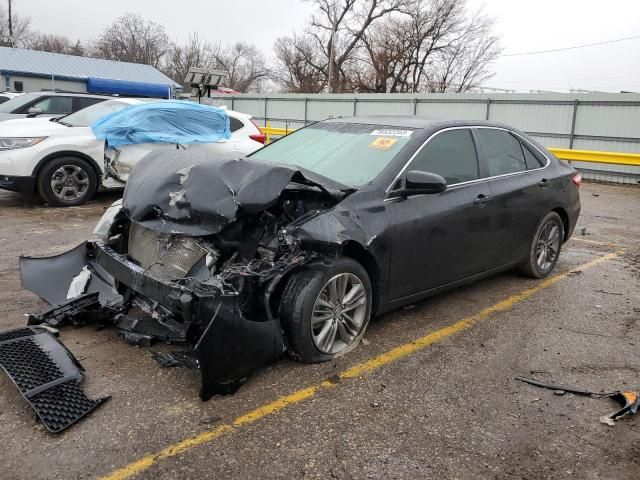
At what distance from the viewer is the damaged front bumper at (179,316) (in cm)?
292

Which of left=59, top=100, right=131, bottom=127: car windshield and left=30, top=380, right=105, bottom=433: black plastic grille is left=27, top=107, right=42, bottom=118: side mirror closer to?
left=59, top=100, right=131, bottom=127: car windshield

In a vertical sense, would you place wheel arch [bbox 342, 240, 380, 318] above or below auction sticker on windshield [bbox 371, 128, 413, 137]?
below

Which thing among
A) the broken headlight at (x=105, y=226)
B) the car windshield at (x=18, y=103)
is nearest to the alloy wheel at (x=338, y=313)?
the broken headlight at (x=105, y=226)

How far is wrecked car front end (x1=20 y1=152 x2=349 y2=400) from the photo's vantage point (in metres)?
3.00

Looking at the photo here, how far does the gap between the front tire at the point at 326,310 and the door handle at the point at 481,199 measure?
1.33m

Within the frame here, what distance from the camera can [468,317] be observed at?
450 centimetres

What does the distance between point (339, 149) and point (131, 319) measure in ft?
6.71

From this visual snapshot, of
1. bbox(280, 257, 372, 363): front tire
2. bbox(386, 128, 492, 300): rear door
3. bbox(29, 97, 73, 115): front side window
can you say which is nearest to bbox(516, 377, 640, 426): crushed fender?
bbox(386, 128, 492, 300): rear door

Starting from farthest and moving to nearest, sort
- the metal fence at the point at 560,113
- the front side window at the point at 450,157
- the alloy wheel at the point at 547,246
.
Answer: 1. the metal fence at the point at 560,113
2. the alloy wheel at the point at 547,246
3. the front side window at the point at 450,157

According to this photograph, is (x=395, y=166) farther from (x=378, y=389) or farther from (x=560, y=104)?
(x=560, y=104)

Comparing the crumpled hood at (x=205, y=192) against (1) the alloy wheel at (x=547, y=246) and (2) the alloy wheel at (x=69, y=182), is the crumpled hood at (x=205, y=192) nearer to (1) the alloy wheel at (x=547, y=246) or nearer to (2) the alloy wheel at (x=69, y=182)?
(1) the alloy wheel at (x=547, y=246)

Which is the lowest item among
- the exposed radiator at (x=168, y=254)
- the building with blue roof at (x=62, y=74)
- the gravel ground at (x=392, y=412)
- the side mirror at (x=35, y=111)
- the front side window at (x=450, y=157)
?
the gravel ground at (x=392, y=412)

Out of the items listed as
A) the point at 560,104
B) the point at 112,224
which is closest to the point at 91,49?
the point at 560,104

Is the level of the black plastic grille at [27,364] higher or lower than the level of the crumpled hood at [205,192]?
lower
